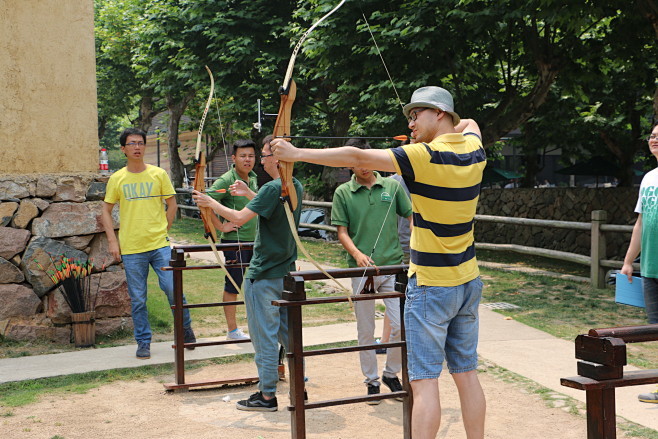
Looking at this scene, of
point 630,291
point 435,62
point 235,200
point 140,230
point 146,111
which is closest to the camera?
point 630,291

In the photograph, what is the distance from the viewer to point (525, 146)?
19.4 metres

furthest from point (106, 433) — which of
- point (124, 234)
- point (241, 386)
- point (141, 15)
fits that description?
point (141, 15)

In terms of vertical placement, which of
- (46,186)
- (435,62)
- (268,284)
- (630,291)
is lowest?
(630,291)

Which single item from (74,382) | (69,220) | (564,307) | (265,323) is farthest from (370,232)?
(564,307)

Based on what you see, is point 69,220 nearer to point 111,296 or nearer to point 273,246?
point 111,296

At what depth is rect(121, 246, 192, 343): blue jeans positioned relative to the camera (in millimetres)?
6344

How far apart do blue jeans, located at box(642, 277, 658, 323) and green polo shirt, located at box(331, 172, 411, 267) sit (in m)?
1.64

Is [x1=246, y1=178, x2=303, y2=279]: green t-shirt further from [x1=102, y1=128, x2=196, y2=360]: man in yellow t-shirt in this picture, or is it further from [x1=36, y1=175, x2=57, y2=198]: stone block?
[x1=36, y1=175, x2=57, y2=198]: stone block

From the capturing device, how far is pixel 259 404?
4918 millimetres

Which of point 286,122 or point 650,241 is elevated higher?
point 286,122

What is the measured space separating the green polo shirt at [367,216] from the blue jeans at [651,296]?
1644 millimetres

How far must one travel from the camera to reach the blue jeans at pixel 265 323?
189 inches

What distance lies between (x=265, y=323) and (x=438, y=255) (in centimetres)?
176

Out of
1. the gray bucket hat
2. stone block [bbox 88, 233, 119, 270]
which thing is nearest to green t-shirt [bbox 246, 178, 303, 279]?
the gray bucket hat
